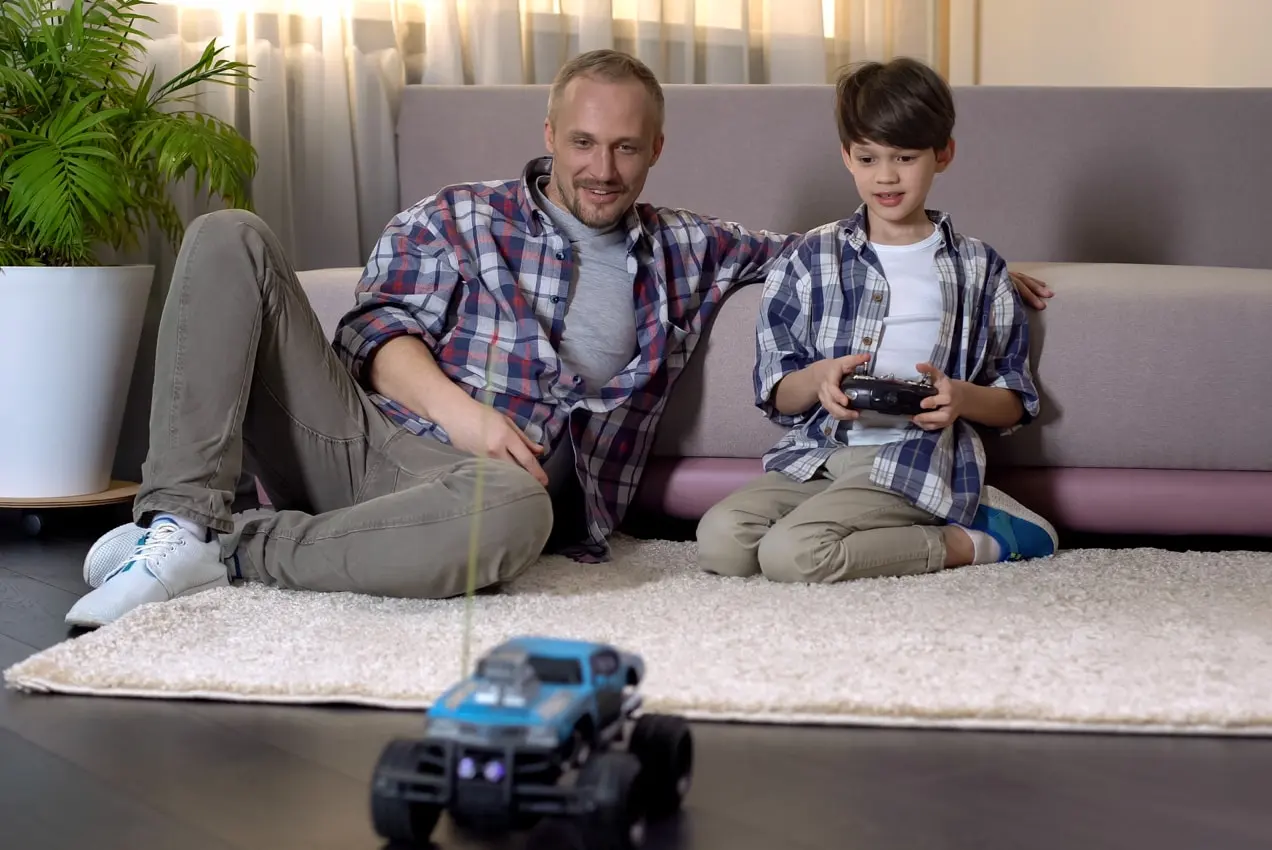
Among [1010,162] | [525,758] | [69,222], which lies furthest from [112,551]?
[1010,162]

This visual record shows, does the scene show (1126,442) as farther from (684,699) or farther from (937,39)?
(937,39)

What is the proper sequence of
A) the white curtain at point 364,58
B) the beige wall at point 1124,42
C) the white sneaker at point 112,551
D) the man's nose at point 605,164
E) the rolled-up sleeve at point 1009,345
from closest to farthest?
the white sneaker at point 112,551 < the man's nose at point 605,164 < the rolled-up sleeve at point 1009,345 < the white curtain at point 364,58 < the beige wall at point 1124,42

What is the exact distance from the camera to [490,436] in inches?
63.3

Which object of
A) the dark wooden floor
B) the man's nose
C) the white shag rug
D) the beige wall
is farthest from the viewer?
the beige wall

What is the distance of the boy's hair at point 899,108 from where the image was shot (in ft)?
5.74

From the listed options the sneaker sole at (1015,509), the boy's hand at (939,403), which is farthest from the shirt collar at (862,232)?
the sneaker sole at (1015,509)

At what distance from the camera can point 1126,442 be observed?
6.16ft

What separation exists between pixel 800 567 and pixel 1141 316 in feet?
2.00

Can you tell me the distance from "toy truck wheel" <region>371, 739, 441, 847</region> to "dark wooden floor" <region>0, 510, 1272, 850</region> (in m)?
0.04

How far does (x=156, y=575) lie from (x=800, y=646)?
703 millimetres

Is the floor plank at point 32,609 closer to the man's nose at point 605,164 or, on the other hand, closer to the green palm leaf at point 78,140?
the green palm leaf at point 78,140

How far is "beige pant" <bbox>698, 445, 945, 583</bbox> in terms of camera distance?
167 cm

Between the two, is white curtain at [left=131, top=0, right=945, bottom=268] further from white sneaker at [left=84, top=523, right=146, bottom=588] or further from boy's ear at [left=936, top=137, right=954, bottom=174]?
boy's ear at [left=936, top=137, right=954, bottom=174]

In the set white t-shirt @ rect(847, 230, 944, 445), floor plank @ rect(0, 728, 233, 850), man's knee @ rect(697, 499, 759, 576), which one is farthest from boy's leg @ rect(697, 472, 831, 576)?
floor plank @ rect(0, 728, 233, 850)
